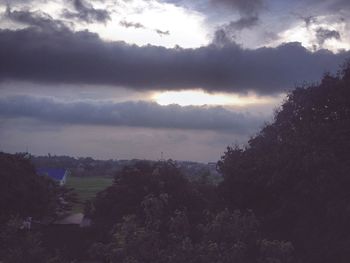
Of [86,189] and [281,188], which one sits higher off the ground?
[281,188]

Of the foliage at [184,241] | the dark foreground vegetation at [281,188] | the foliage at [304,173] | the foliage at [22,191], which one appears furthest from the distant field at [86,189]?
the foliage at [184,241]

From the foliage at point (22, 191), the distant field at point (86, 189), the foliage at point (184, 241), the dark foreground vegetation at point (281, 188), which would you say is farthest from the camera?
the distant field at point (86, 189)

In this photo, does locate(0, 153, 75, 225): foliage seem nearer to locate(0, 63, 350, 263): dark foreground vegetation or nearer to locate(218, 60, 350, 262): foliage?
locate(0, 63, 350, 263): dark foreground vegetation

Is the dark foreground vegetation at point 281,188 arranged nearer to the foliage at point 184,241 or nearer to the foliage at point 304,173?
the foliage at point 304,173

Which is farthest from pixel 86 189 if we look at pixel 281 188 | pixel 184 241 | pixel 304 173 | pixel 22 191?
pixel 184 241

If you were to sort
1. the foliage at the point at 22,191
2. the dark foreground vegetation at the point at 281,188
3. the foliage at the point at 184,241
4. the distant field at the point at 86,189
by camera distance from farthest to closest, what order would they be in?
1. the distant field at the point at 86,189
2. the foliage at the point at 22,191
3. the dark foreground vegetation at the point at 281,188
4. the foliage at the point at 184,241

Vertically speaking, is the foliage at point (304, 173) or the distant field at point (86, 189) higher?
the foliage at point (304, 173)

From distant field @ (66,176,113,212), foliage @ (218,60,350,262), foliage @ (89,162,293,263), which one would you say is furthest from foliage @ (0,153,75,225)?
foliage @ (89,162,293,263)

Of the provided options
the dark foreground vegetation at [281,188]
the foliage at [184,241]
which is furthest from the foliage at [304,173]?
the foliage at [184,241]

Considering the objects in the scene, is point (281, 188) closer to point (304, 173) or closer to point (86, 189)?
point (304, 173)

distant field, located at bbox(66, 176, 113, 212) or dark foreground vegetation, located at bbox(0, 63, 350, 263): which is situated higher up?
dark foreground vegetation, located at bbox(0, 63, 350, 263)

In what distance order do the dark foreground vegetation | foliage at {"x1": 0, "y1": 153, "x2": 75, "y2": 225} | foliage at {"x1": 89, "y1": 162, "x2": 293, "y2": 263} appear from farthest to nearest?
foliage at {"x1": 0, "y1": 153, "x2": 75, "y2": 225}, the dark foreground vegetation, foliage at {"x1": 89, "y1": 162, "x2": 293, "y2": 263}

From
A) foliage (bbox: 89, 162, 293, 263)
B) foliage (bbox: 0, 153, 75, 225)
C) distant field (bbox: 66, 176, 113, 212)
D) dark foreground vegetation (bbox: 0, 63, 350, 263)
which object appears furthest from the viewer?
distant field (bbox: 66, 176, 113, 212)

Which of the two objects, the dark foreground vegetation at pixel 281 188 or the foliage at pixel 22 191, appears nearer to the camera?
the dark foreground vegetation at pixel 281 188
